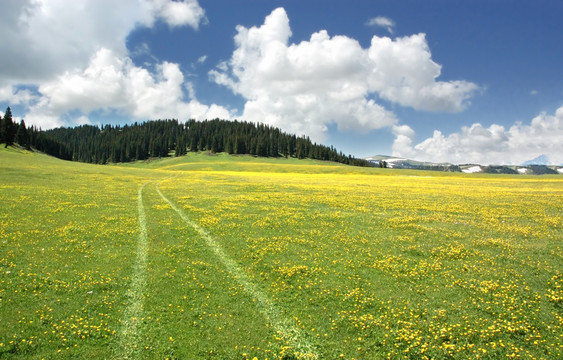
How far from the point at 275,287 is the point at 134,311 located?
215 inches

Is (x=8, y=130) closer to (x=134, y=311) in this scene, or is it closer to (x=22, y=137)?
(x=22, y=137)

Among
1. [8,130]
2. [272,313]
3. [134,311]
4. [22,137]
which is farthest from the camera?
[22,137]

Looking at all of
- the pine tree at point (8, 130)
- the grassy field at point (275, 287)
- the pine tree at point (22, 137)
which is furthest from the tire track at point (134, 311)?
the pine tree at point (22, 137)

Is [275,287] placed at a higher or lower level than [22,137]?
lower

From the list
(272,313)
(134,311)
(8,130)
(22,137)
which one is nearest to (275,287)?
(272,313)

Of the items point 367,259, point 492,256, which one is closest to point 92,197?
point 367,259

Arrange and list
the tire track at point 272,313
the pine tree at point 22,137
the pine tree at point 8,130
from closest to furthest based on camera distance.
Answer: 1. the tire track at point 272,313
2. the pine tree at point 8,130
3. the pine tree at point 22,137

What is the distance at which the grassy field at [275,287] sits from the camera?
8812 mm

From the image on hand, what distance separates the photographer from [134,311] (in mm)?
10266

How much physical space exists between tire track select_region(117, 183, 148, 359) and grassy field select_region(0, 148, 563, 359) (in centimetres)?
6

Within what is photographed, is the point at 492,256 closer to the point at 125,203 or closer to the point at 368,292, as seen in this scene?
the point at 368,292

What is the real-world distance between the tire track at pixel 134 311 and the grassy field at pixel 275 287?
6 centimetres

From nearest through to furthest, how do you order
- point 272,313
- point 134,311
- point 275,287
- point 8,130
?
point 134,311, point 272,313, point 275,287, point 8,130

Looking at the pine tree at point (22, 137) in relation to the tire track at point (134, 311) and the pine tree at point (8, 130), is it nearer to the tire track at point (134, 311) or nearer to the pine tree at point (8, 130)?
the pine tree at point (8, 130)
